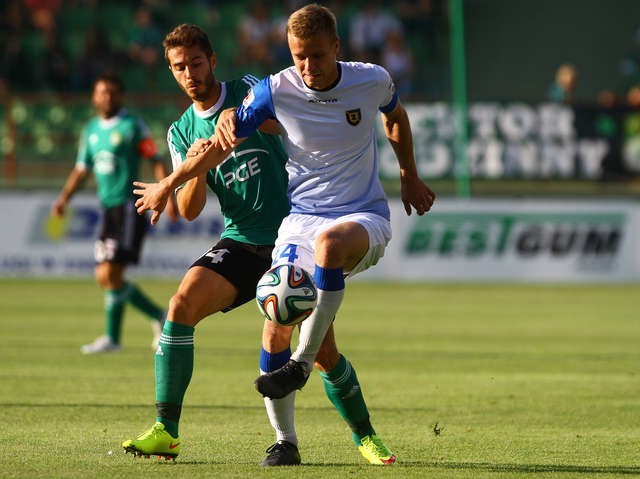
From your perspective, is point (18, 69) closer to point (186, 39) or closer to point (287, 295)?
point (186, 39)

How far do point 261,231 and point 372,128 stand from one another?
0.85m

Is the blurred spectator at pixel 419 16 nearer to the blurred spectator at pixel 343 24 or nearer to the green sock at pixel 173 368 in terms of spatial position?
the blurred spectator at pixel 343 24

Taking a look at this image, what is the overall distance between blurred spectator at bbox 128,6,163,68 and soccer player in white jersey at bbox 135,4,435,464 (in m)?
19.0

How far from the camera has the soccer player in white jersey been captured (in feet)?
19.9

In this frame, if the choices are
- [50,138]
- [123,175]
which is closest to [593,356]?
[123,175]

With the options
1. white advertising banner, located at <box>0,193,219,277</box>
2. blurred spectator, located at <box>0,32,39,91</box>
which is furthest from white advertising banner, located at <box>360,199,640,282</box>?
blurred spectator, located at <box>0,32,39,91</box>

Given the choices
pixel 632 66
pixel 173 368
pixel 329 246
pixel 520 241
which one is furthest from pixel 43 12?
pixel 329 246

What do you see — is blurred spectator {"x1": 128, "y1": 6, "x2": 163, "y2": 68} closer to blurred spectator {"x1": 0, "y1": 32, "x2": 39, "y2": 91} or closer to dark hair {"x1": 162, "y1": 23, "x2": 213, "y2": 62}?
blurred spectator {"x1": 0, "y1": 32, "x2": 39, "y2": 91}

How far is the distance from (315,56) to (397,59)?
18.8 m

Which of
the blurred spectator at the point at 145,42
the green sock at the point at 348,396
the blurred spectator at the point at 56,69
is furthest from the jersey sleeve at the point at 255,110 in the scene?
the blurred spectator at the point at 145,42

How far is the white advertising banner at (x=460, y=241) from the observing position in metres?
20.6

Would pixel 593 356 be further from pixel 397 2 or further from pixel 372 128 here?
pixel 397 2

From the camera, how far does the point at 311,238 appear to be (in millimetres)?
6270

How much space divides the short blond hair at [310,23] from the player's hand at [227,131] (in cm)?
48
